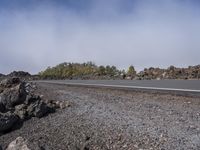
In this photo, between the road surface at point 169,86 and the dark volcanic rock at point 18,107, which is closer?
the dark volcanic rock at point 18,107

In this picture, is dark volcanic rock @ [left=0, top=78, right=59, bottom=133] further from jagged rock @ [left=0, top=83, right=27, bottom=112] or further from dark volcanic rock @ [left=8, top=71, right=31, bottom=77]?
dark volcanic rock @ [left=8, top=71, right=31, bottom=77]

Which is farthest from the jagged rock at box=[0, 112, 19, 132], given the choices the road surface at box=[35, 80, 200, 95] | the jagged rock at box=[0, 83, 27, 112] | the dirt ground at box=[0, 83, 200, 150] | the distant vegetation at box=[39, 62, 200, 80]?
the distant vegetation at box=[39, 62, 200, 80]

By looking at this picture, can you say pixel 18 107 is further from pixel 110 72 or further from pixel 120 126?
pixel 110 72

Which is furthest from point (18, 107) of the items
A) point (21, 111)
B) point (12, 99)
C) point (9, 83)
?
point (9, 83)

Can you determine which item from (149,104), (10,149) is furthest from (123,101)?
(10,149)

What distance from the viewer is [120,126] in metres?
8.54

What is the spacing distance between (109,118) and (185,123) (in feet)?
6.73

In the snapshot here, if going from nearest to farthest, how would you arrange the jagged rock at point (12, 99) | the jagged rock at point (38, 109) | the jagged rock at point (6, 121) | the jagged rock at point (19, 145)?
the jagged rock at point (19, 145) → the jagged rock at point (6, 121) → the jagged rock at point (38, 109) → the jagged rock at point (12, 99)

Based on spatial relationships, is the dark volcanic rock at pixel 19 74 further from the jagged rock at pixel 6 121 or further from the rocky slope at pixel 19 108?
the jagged rock at pixel 6 121

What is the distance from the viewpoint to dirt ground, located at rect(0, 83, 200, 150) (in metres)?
7.21

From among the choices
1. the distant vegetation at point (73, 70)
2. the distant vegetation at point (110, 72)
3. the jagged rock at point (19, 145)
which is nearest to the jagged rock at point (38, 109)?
the jagged rock at point (19, 145)

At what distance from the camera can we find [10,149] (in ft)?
21.9

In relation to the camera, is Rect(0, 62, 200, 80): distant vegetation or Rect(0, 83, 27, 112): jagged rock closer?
Rect(0, 83, 27, 112): jagged rock

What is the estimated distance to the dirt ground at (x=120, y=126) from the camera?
7215mm
